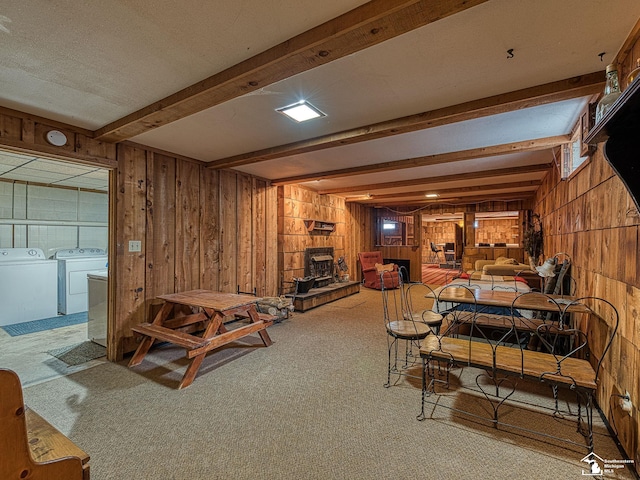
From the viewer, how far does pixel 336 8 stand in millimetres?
1366

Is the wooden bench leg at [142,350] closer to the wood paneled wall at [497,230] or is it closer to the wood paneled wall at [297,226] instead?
the wood paneled wall at [297,226]

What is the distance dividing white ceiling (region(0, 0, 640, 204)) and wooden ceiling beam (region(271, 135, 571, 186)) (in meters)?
0.33

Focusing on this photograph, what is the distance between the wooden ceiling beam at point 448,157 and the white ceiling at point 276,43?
1.09ft

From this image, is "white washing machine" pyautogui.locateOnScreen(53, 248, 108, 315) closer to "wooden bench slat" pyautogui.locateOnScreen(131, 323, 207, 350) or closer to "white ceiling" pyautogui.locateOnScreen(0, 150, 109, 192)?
"white ceiling" pyautogui.locateOnScreen(0, 150, 109, 192)

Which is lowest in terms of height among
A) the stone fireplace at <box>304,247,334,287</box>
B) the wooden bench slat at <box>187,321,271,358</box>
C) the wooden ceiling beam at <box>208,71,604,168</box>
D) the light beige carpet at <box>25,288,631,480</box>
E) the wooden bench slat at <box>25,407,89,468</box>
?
the light beige carpet at <box>25,288,631,480</box>

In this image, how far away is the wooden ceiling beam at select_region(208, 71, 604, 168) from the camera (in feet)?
6.61

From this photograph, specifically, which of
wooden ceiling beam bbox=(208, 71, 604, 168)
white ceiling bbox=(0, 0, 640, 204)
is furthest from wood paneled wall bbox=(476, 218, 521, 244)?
wooden ceiling beam bbox=(208, 71, 604, 168)

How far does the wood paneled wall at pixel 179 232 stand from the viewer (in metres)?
3.28

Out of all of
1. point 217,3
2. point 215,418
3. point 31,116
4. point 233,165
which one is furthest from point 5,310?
point 217,3

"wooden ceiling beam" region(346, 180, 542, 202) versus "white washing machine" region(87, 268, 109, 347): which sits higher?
"wooden ceiling beam" region(346, 180, 542, 202)

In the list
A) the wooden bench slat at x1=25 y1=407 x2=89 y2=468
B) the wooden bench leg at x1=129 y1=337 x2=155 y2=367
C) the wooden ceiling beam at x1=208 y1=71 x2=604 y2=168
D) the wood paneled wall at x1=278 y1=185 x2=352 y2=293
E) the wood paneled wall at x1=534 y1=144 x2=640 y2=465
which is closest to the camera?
the wooden bench slat at x1=25 y1=407 x2=89 y2=468

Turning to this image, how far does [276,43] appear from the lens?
161 centimetres

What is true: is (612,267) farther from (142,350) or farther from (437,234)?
(437,234)

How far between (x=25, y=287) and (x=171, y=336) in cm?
374
